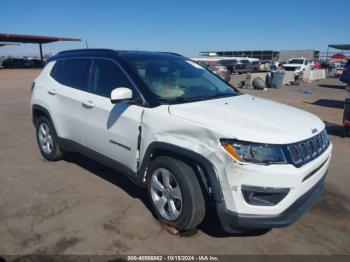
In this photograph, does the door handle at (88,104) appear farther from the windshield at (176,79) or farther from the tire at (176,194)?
the tire at (176,194)

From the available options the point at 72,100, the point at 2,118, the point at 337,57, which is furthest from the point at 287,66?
the point at 72,100

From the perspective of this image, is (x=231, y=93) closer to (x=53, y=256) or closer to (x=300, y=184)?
(x=300, y=184)

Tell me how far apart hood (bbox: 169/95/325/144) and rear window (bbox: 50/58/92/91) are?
5.48ft

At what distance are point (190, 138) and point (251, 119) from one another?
1.97 feet

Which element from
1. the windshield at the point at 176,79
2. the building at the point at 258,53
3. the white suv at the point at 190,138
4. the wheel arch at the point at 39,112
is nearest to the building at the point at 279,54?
the building at the point at 258,53

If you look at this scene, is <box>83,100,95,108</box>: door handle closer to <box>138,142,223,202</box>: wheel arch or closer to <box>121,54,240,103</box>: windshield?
<box>121,54,240,103</box>: windshield

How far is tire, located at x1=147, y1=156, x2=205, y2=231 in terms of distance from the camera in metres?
3.07

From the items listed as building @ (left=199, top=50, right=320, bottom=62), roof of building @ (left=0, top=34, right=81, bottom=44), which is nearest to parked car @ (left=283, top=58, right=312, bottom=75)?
roof of building @ (left=0, top=34, right=81, bottom=44)

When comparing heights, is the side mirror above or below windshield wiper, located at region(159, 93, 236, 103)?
above

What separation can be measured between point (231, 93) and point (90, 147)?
6.38ft

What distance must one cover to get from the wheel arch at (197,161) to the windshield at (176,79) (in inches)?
20.7

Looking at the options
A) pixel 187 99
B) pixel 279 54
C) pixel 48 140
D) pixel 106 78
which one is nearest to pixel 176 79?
pixel 187 99

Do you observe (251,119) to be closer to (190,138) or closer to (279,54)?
(190,138)

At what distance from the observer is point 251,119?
3.11 m
